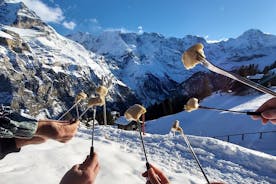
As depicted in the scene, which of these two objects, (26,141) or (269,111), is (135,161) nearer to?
(26,141)

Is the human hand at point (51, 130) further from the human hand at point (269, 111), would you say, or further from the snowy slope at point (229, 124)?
the snowy slope at point (229, 124)

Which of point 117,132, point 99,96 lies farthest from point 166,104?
point 99,96

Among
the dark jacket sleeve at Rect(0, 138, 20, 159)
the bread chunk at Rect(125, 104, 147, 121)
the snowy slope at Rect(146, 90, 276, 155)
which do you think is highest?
the snowy slope at Rect(146, 90, 276, 155)

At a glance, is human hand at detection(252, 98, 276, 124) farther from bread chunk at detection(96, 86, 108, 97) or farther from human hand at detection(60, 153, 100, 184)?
bread chunk at detection(96, 86, 108, 97)

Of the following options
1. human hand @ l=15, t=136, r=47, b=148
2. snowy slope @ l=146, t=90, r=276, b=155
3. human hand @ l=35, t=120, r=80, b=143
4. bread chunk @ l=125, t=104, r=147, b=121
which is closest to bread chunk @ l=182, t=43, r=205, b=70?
bread chunk @ l=125, t=104, r=147, b=121

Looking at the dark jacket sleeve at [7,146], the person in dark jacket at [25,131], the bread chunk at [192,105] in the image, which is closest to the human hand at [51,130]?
the person in dark jacket at [25,131]

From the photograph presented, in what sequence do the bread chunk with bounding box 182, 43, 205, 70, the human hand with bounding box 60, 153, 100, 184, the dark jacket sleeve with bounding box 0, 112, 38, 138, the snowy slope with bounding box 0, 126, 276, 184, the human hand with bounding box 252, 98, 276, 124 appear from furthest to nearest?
the snowy slope with bounding box 0, 126, 276, 184, the dark jacket sleeve with bounding box 0, 112, 38, 138, the human hand with bounding box 60, 153, 100, 184, the human hand with bounding box 252, 98, 276, 124, the bread chunk with bounding box 182, 43, 205, 70

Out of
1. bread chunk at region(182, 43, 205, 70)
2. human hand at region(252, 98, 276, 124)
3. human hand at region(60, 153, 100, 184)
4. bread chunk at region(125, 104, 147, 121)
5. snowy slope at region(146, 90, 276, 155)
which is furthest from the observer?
snowy slope at region(146, 90, 276, 155)

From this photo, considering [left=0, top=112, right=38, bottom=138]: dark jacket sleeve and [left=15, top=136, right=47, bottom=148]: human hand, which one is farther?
[left=15, top=136, right=47, bottom=148]: human hand
